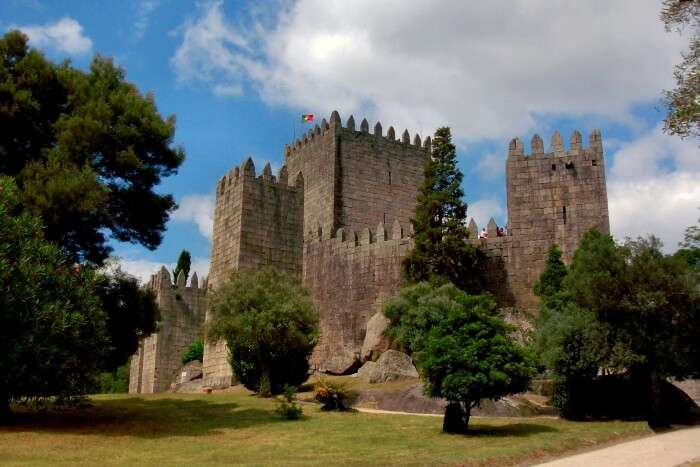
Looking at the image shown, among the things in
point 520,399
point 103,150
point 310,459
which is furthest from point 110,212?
point 520,399

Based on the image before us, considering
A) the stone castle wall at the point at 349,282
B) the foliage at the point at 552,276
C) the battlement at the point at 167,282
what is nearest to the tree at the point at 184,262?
the battlement at the point at 167,282

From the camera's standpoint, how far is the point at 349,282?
33969 millimetres

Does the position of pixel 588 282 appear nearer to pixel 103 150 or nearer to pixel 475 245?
pixel 475 245

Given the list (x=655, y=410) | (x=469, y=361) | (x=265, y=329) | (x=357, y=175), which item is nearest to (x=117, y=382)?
(x=357, y=175)

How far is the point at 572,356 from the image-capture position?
19.1m

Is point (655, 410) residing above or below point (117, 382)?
below

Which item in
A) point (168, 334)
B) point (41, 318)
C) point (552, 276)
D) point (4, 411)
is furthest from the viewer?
point (168, 334)

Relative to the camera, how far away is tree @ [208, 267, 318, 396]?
24922mm

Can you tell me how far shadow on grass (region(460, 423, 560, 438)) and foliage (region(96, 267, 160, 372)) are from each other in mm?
10195

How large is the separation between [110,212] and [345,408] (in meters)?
8.76

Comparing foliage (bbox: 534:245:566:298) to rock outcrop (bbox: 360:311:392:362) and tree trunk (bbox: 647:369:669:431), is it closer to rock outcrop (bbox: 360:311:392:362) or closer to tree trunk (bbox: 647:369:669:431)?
rock outcrop (bbox: 360:311:392:362)

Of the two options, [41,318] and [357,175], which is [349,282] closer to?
[357,175]

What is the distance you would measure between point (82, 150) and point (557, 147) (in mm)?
18550

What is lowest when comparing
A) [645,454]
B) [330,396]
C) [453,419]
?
[645,454]
